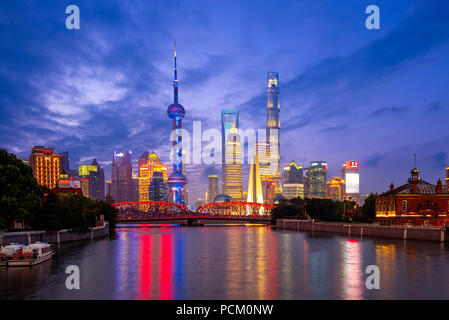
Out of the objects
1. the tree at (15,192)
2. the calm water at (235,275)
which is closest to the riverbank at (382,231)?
the calm water at (235,275)

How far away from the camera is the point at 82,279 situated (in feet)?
154

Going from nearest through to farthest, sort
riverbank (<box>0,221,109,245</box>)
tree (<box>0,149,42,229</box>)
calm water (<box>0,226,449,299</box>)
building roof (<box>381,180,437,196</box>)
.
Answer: calm water (<box>0,226,449,299</box>) → tree (<box>0,149,42,229</box>) → riverbank (<box>0,221,109,245</box>) → building roof (<box>381,180,437,196</box>)

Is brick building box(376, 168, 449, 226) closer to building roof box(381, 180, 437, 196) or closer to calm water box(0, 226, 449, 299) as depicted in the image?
building roof box(381, 180, 437, 196)

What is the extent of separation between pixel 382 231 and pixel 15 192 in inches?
3170

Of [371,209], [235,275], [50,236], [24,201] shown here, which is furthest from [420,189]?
[24,201]

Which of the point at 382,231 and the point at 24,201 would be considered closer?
the point at 24,201

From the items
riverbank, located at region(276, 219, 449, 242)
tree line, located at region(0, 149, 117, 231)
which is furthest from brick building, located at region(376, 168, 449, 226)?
tree line, located at region(0, 149, 117, 231)

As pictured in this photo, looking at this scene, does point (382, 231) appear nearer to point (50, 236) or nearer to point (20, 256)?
point (50, 236)

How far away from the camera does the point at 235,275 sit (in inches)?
1993

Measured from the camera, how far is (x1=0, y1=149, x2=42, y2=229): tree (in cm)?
6278

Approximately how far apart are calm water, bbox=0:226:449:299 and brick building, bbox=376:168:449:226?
28375 mm
